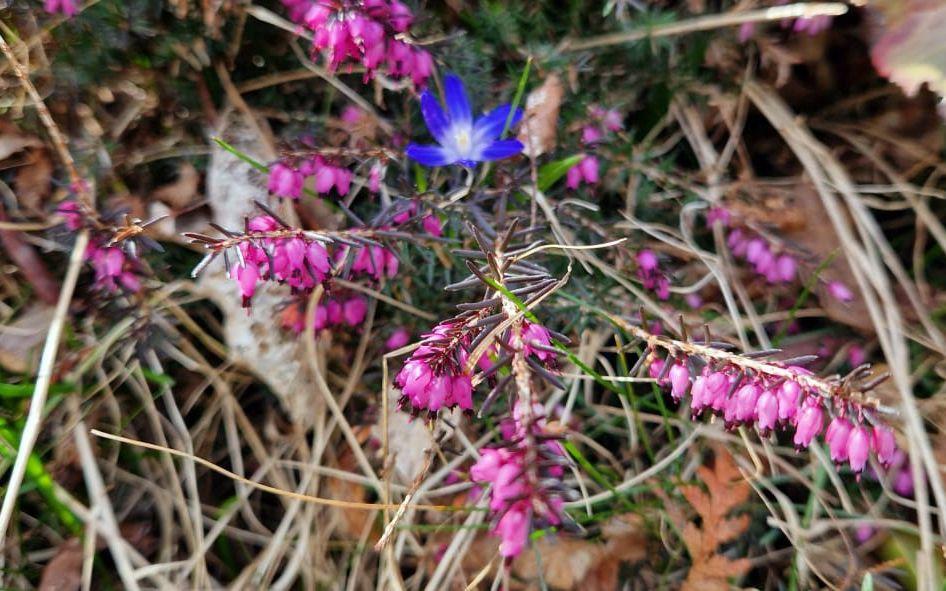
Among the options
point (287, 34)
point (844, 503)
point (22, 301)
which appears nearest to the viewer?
point (844, 503)

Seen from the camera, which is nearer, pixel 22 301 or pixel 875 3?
pixel 875 3

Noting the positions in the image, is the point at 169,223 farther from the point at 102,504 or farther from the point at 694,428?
the point at 694,428

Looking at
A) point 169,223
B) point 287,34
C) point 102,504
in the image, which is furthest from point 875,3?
point 102,504

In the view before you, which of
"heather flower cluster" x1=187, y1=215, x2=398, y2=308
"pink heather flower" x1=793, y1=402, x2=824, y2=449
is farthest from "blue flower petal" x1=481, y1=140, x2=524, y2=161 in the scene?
"pink heather flower" x1=793, y1=402, x2=824, y2=449

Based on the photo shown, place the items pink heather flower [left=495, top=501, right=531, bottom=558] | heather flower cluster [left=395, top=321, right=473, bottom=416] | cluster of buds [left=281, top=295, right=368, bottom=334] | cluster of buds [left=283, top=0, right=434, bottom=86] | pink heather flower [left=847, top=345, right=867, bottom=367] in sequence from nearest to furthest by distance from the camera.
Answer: pink heather flower [left=495, top=501, right=531, bottom=558] < heather flower cluster [left=395, top=321, right=473, bottom=416] < cluster of buds [left=283, top=0, right=434, bottom=86] < cluster of buds [left=281, top=295, right=368, bottom=334] < pink heather flower [left=847, top=345, right=867, bottom=367]

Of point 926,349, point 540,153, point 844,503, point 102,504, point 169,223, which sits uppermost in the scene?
point 540,153

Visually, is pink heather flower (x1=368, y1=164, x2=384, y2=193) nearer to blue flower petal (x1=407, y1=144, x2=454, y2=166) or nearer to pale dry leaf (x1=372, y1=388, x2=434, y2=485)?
blue flower petal (x1=407, y1=144, x2=454, y2=166)

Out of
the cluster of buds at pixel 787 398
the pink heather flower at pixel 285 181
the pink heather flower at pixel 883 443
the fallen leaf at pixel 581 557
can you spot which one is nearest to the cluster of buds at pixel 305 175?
the pink heather flower at pixel 285 181
